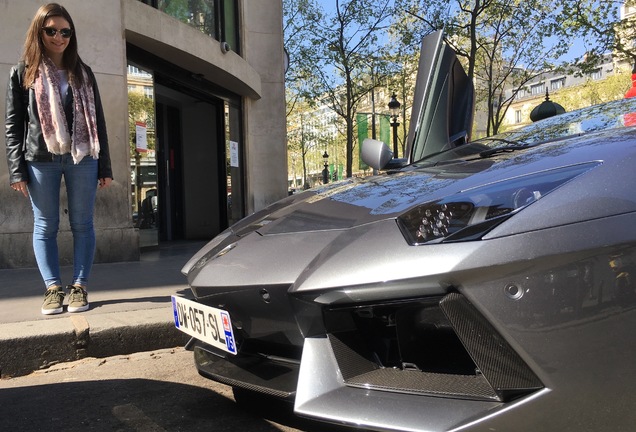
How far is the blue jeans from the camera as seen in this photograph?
346 centimetres

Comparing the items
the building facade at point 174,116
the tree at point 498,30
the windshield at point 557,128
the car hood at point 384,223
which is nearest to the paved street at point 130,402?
the car hood at point 384,223

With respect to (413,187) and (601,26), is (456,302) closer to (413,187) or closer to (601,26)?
(413,187)

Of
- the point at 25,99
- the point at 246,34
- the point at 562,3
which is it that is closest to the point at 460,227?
the point at 25,99

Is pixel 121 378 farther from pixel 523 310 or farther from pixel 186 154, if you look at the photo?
pixel 186 154

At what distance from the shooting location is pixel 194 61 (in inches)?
333

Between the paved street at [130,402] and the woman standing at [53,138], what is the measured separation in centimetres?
70

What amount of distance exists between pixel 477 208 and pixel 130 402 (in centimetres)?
184

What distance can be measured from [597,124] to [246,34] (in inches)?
366

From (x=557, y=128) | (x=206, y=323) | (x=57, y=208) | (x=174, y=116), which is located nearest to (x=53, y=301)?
(x=57, y=208)

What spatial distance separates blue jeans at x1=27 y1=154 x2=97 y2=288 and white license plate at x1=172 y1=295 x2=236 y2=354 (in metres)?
1.57

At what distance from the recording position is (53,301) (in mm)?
3459

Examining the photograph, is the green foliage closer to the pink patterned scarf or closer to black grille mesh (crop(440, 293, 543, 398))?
the pink patterned scarf

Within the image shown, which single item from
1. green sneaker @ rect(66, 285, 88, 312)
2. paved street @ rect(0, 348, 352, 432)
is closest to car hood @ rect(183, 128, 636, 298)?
paved street @ rect(0, 348, 352, 432)

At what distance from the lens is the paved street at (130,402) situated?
2219mm
